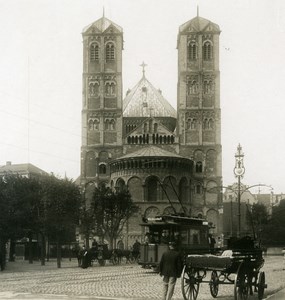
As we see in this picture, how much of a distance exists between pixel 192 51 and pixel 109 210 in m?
36.8

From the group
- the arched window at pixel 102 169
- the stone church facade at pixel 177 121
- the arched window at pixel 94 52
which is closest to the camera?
the stone church facade at pixel 177 121

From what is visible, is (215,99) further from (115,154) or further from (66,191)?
(66,191)

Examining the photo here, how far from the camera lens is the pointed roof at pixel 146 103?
94.1 metres

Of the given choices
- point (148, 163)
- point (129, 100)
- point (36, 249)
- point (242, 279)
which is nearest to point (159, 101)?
point (129, 100)

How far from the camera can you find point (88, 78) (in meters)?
86.3

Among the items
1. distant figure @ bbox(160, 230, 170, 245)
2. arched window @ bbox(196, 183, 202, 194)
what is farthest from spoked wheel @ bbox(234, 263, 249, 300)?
arched window @ bbox(196, 183, 202, 194)

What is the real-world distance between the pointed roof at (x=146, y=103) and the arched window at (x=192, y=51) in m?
9.88

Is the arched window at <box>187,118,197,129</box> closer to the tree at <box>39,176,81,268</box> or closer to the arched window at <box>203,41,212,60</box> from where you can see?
the arched window at <box>203,41,212,60</box>

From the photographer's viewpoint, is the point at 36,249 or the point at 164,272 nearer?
the point at 164,272

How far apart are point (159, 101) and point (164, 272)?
8208 centimetres

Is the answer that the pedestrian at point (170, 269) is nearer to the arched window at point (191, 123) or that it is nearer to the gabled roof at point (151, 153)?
the gabled roof at point (151, 153)

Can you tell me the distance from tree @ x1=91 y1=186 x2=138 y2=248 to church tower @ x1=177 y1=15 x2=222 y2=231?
25921mm

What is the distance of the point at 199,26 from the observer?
287 ft

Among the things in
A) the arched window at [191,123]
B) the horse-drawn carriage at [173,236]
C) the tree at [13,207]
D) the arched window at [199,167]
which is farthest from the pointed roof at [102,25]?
the horse-drawn carriage at [173,236]
